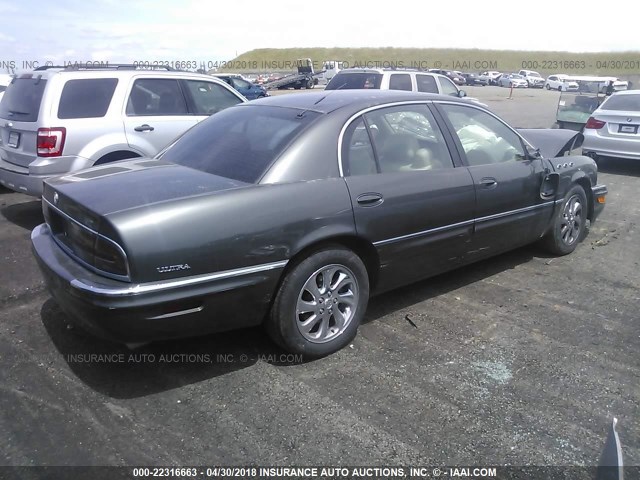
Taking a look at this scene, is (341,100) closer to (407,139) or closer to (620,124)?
(407,139)

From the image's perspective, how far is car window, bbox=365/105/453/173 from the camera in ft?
12.3

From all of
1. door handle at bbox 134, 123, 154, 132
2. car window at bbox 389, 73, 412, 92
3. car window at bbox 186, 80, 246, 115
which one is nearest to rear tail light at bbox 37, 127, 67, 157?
door handle at bbox 134, 123, 154, 132

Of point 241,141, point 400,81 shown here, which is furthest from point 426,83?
point 241,141

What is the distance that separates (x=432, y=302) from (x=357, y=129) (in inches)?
60.2

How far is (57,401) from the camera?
2902mm

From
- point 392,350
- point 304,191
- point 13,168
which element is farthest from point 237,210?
point 13,168

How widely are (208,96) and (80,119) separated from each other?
1.89m

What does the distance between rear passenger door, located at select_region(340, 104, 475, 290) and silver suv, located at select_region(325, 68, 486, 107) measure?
6.83 metres

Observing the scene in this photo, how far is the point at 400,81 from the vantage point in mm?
10844

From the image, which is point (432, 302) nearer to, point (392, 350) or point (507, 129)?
point (392, 350)

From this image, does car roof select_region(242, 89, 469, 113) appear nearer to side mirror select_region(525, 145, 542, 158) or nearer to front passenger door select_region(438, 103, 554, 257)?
front passenger door select_region(438, 103, 554, 257)

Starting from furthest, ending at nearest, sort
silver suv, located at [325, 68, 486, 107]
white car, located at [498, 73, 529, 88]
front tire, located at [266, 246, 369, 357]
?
white car, located at [498, 73, 529, 88] < silver suv, located at [325, 68, 486, 107] < front tire, located at [266, 246, 369, 357]

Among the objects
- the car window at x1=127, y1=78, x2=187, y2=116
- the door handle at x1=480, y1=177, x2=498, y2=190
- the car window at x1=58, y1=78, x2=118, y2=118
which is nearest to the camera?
the door handle at x1=480, y1=177, x2=498, y2=190

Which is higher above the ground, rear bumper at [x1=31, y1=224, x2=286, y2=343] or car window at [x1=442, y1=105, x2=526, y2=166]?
car window at [x1=442, y1=105, x2=526, y2=166]
